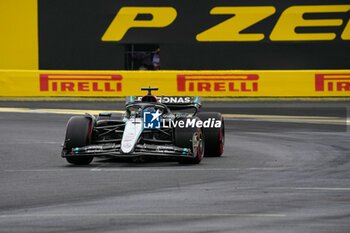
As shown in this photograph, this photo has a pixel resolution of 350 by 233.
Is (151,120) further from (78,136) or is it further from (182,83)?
(182,83)

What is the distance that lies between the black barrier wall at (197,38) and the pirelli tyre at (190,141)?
16396mm

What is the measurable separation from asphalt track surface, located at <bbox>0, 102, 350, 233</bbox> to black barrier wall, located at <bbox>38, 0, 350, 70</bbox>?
11855mm

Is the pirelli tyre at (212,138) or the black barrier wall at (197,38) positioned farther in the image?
the black barrier wall at (197,38)

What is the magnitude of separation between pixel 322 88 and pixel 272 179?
616 inches

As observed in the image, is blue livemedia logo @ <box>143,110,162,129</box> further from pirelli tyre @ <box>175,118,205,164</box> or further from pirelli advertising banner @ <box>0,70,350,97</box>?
pirelli advertising banner @ <box>0,70,350,97</box>

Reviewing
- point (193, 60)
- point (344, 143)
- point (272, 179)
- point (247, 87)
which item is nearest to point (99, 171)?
point (272, 179)

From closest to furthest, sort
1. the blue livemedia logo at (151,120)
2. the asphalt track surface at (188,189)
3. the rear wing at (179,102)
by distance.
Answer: the asphalt track surface at (188,189)
the blue livemedia logo at (151,120)
the rear wing at (179,102)

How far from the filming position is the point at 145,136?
12102mm

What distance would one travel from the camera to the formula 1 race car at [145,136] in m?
11.0

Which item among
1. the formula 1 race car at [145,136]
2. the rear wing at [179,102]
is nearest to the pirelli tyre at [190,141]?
the formula 1 race car at [145,136]

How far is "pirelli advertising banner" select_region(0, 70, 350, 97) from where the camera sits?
81.4 feet

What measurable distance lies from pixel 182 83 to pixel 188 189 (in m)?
16.2

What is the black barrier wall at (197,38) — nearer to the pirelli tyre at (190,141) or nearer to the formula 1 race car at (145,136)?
the formula 1 race car at (145,136)

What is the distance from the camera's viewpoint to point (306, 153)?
13.0 m
